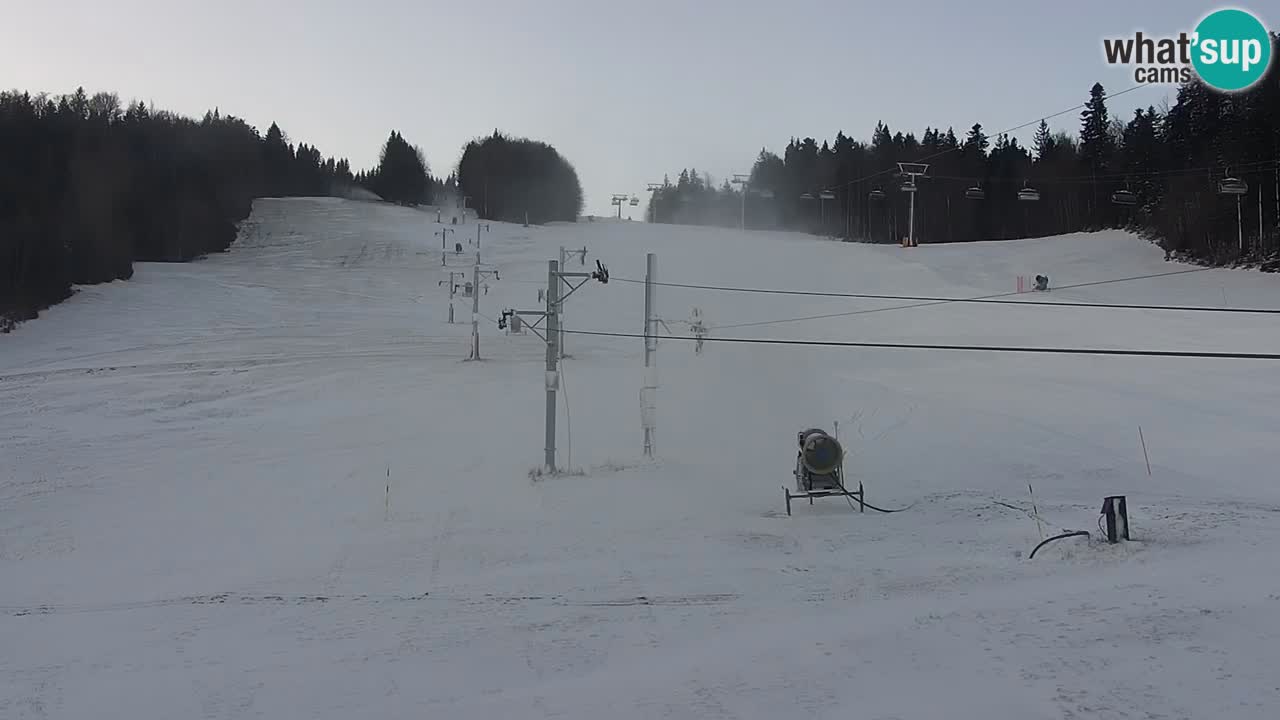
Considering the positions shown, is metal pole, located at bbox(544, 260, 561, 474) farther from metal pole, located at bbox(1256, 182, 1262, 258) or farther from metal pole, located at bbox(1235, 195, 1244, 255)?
metal pole, located at bbox(1235, 195, 1244, 255)

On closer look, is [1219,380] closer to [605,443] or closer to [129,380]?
[605,443]

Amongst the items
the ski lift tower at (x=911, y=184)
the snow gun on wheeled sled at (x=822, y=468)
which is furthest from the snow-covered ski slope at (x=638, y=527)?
the ski lift tower at (x=911, y=184)

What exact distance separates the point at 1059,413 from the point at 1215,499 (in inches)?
377

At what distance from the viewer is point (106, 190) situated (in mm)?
70875

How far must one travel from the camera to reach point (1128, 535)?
13.4 metres

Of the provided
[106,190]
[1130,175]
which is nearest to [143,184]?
[106,190]

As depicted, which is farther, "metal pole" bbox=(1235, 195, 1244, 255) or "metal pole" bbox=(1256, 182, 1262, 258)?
"metal pole" bbox=(1235, 195, 1244, 255)

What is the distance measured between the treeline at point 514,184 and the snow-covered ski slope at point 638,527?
72.4 m

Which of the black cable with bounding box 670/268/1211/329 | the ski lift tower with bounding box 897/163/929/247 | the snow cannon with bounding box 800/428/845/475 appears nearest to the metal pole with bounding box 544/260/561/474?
the snow cannon with bounding box 800/428/845/475

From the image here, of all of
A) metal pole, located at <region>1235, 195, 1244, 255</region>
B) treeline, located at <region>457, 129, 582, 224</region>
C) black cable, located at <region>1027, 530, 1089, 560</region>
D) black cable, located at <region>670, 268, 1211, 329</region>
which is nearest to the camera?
black cable, located at <region>1027, 530, 1089, 560</region>

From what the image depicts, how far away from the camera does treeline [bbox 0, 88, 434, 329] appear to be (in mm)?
52719

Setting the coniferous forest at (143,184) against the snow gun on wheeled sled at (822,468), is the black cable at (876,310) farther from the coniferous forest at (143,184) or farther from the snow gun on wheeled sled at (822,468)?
the coniferous forest at (143,184)

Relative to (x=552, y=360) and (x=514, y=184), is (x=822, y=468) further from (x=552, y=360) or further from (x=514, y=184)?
(x=514, y=184)

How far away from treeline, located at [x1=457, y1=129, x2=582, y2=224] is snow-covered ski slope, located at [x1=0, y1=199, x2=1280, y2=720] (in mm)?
72446
